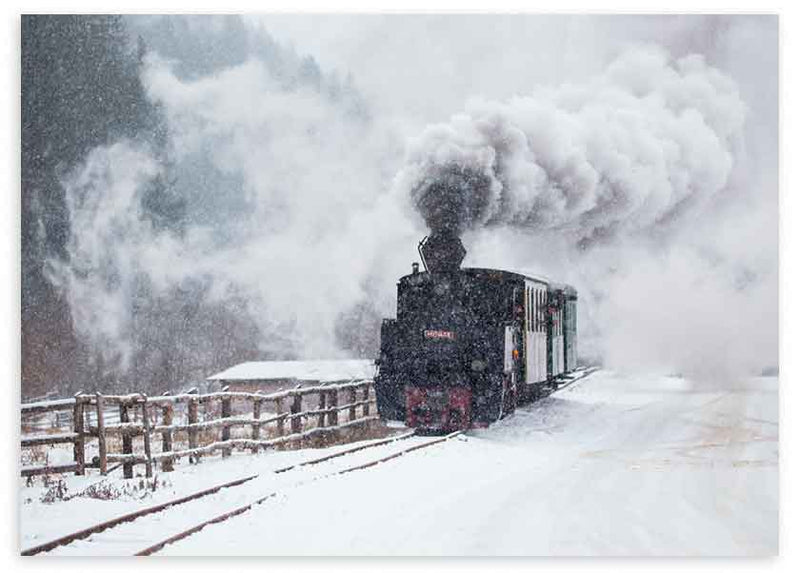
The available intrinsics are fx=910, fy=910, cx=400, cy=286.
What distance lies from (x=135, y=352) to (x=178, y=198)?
146cm

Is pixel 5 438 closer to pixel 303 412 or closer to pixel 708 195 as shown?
pixel 303 412

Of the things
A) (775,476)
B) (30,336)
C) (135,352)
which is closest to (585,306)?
(775,476)

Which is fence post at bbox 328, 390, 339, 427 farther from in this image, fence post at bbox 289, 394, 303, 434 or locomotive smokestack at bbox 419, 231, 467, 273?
locomotive smokestack at bbox 419, 231, 467, 273

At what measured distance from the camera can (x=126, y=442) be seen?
7.87 meters

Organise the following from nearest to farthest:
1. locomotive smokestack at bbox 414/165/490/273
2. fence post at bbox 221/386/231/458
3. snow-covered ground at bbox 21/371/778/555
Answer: snow-covered ground at bbox 21/371/778/555 < fence post at bbox 221/386/231/458 < locomotive smokestack at bbox 414/165/490/273

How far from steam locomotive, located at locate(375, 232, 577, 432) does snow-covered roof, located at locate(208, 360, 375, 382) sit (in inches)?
13.3

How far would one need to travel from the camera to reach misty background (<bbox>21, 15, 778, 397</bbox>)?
7.98 meters

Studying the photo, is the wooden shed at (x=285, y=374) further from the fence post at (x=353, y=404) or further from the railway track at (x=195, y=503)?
the railway track at (x=195, y=503)

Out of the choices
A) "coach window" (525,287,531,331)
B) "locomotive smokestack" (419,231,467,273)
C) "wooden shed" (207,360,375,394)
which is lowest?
"wooden shed" (207,360,375,394)

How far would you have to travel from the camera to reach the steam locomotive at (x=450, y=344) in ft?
33.8

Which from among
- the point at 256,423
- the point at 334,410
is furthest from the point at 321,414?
the point at 256,423

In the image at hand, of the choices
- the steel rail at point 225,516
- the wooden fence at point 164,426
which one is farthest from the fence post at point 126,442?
the steel rail at point 225,516

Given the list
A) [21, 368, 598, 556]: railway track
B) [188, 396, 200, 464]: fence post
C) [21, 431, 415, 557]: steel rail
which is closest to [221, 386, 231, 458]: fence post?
[188, 396, 200, 464]: fence post

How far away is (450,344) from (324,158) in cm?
306
